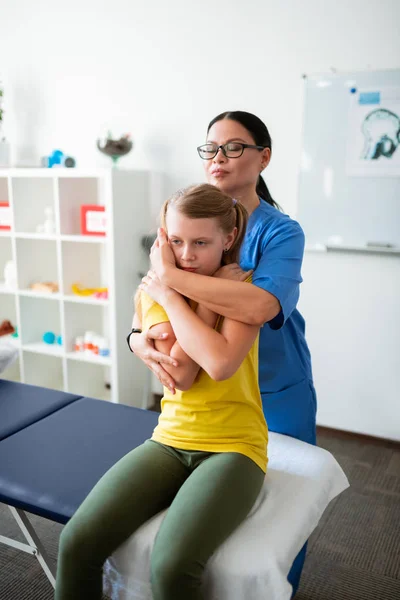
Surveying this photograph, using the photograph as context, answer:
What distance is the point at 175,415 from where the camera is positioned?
4.06 feet

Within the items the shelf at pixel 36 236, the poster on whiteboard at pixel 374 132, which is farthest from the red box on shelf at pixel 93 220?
the poster on whiteboard at pixel 374 132

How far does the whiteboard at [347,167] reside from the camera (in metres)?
2.46

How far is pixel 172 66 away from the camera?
2.83m

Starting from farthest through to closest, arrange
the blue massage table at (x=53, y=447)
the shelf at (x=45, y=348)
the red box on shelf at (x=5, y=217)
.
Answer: the red box on shelf at (x=5, y=217), the shelf at (x=45, y=348), the blue massage table at (x=53, y=447)

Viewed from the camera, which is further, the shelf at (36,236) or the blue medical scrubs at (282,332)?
the shelf at (36,236)

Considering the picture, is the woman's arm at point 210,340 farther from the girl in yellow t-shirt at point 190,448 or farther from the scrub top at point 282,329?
the scrub top at point 282,329

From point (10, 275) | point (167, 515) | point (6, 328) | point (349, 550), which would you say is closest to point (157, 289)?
point (167, 515)

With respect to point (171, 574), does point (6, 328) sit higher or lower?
lower

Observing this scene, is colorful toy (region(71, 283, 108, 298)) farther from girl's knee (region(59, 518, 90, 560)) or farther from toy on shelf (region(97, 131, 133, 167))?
girl's knee (region(59, 518, 90, 560))

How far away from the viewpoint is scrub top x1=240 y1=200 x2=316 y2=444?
1.23 m

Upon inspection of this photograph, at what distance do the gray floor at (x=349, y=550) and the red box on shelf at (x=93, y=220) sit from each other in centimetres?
144

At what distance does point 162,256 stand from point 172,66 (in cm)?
199

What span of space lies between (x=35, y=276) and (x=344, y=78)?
2019 mm

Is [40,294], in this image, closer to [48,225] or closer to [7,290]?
[7,290]
